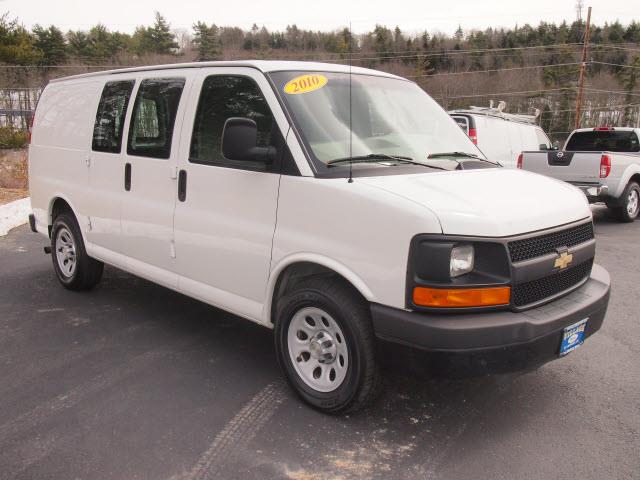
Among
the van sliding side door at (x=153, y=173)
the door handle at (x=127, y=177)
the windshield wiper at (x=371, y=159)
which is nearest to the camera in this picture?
the windshield wiper at (x=371, y=159)

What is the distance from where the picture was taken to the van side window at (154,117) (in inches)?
164

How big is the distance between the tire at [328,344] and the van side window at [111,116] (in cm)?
239

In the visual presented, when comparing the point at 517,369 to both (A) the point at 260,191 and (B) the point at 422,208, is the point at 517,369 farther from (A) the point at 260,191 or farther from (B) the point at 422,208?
(A) the point at 260,191

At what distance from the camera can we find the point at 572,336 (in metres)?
3.14

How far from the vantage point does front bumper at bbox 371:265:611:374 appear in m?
2.72

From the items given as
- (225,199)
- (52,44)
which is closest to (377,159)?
(225,199)

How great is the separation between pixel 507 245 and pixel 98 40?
77.6 m

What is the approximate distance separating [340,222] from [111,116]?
9.37 feet

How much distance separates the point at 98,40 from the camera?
230 feet

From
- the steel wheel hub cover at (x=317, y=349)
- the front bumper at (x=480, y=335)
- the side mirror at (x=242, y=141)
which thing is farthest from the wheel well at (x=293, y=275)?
the side mirror at (x=242, y=141)

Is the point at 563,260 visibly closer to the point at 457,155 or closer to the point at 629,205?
the point at 457,155

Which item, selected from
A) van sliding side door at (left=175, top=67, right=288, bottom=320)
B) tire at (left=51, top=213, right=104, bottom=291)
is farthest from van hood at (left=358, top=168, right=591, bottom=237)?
tire at (left=51, top=213, right=104, bottom=291)

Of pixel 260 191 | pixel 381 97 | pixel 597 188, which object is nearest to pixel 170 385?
pixel 260 191

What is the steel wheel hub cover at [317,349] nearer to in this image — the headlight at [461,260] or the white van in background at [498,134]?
the headlight at [461,260]
